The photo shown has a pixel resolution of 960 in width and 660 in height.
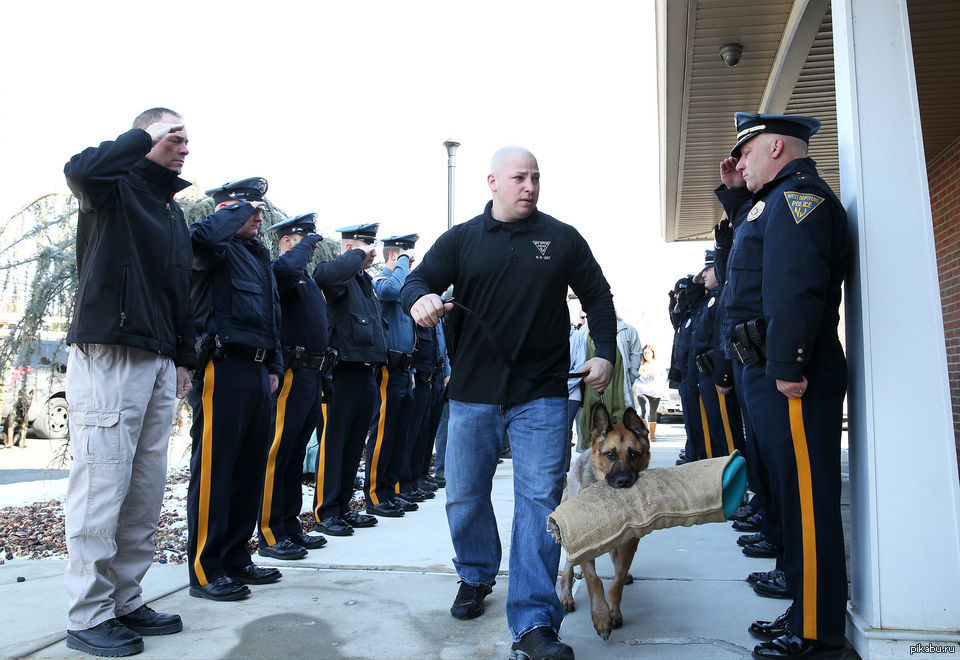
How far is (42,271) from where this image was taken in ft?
21.1

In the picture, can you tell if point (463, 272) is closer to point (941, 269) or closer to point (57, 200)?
point (57, 200)

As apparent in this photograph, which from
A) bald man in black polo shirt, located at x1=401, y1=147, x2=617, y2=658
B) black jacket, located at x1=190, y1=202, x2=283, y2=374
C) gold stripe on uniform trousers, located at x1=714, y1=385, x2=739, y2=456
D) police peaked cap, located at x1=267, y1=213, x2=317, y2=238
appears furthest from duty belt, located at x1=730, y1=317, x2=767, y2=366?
police peaked cap, located at x1=267, y1=213, x2=317, y2=238

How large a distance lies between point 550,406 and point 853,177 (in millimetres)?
1687

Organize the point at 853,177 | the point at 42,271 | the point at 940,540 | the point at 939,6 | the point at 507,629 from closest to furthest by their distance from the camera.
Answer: the point at 940,540
the point at 853,177
the point at 507,629
the point at 939,6
the point at 42,271

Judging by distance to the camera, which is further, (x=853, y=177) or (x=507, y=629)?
(x=507, y=629)

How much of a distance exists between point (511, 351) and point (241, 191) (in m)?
2.28

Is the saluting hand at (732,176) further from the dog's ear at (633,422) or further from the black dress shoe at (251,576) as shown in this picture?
the black dress shoe at (251,576)

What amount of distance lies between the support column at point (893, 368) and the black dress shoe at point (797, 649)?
12 centimetres

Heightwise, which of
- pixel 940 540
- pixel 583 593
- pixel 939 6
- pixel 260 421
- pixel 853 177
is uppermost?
pixel 939 6

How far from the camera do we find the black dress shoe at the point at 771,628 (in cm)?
312

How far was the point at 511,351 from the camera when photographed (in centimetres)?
334

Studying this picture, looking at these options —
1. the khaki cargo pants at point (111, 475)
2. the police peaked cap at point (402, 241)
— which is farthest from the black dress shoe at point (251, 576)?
the police peaked cap at point (402, 241)

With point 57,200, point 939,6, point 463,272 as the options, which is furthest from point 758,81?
point 57,200

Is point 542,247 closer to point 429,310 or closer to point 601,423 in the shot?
point 429,310
